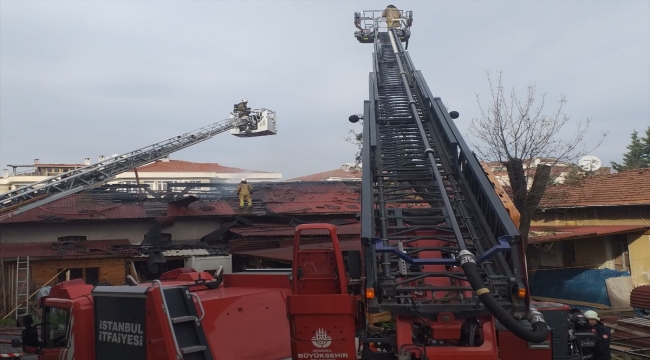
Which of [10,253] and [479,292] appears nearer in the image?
[479,292]

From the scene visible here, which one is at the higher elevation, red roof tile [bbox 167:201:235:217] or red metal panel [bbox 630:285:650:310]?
red roof tile [bbox 167:201:235:217]

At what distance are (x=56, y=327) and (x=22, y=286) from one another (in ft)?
41.0

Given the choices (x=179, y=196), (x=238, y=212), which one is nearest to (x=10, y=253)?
(x=179, y=196)

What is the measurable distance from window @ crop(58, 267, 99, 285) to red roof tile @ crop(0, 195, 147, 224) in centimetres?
241

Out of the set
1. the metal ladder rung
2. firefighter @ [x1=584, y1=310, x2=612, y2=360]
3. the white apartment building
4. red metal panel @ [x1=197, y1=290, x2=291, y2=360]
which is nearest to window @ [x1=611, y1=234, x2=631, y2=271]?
firefighter @ [x1=584, y1=310, x2=612, y2=360]

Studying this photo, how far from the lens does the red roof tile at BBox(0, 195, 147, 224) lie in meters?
19.3

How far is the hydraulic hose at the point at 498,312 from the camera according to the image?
4.34 m

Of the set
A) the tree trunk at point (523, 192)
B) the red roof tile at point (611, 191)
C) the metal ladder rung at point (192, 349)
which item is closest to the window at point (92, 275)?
the tree trunk at point (523, 192)

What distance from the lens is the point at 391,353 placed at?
201 inches

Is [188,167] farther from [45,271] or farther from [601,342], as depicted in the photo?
[601,342]

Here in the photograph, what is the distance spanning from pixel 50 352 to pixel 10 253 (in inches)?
527

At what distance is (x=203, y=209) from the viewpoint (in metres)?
22.0

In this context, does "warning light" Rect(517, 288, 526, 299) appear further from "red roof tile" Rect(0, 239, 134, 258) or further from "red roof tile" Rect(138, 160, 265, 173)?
"red roof tile" Rect(138, 160, 265, 173)

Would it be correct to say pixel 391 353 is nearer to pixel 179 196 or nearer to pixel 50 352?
pixel 50 352
